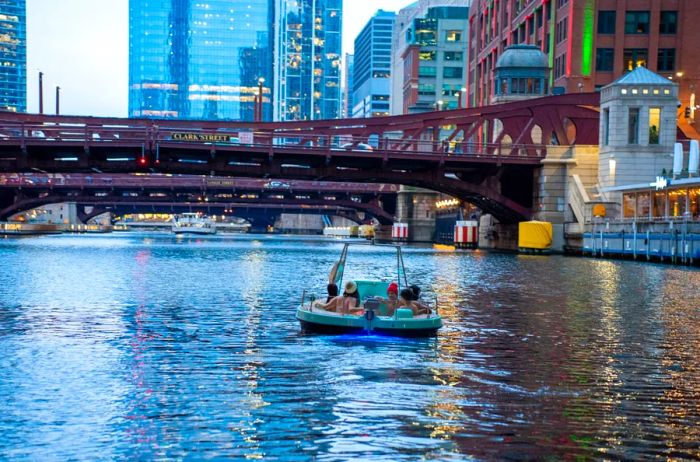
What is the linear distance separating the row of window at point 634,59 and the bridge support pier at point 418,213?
143 ft

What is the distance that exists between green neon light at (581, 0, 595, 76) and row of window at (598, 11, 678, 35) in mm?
1145

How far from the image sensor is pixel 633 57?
376 ft

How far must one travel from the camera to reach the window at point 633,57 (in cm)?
11431

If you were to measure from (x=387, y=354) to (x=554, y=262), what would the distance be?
53804 millimetres

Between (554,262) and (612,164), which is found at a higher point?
(612,164)

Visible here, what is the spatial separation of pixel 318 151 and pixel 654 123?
100 ft

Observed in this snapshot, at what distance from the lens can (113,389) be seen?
736 inches

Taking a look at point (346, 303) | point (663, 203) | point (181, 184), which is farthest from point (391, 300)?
point (181, 184)

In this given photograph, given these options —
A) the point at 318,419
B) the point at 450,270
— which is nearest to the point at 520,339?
the point at 318,419

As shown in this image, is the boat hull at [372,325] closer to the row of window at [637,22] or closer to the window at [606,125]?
the window at [606,125]

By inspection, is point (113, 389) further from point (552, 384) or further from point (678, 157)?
point (678, 157)

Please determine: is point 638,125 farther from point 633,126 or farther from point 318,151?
point 318,151

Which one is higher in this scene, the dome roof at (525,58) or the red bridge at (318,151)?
the dome roof at (525,58)

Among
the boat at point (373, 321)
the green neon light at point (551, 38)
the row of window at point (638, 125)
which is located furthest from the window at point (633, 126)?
the boat at point (373, 321)
